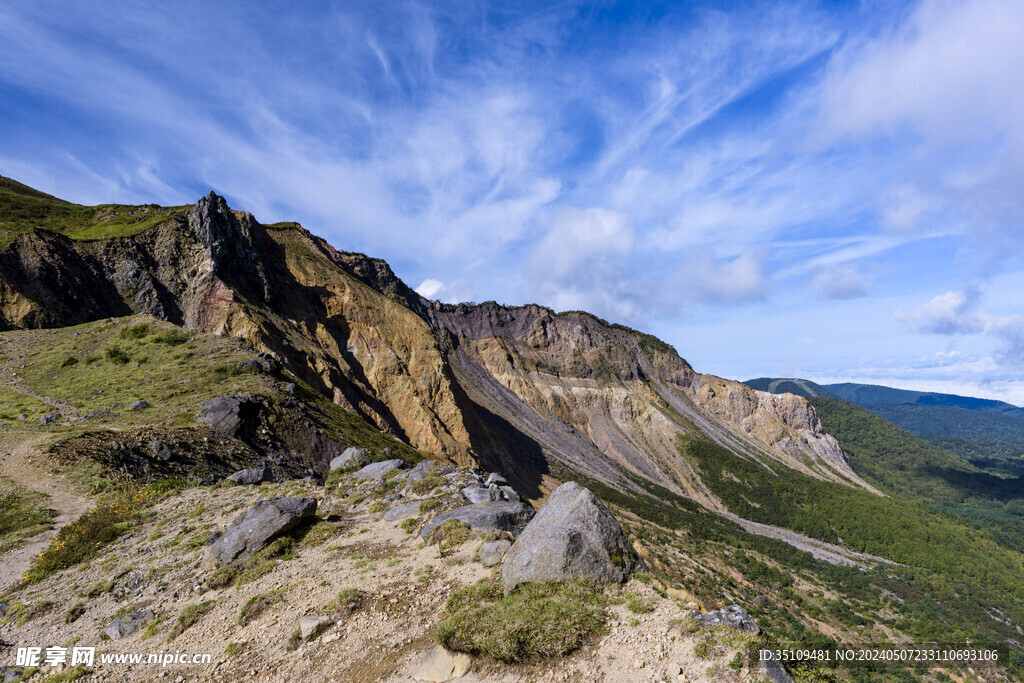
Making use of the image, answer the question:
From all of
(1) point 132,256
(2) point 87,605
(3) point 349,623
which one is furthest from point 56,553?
(1) point 132,256

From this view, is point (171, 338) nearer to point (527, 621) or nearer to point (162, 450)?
point (162, 450)

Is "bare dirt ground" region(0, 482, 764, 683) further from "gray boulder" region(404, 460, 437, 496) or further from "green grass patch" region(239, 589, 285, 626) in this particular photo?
"gray boulder" region(404, 460, 437, 496)

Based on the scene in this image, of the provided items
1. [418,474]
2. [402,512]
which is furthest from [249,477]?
[402,512]

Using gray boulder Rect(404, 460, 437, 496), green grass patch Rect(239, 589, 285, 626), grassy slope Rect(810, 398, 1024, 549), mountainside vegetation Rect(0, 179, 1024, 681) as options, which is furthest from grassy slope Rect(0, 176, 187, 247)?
grassy slope Rect(810, 398, 1024, 549)

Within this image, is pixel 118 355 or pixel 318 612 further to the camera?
pixel 118 355

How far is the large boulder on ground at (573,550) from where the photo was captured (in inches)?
390

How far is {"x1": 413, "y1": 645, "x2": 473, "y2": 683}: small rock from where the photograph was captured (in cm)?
809

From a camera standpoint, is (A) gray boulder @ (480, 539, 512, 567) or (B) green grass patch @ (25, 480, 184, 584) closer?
(A) gray boulder @ (480, 539, 512, 567)

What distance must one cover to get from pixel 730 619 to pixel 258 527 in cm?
1330

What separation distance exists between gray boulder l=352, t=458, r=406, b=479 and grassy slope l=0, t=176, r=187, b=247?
5370 cm

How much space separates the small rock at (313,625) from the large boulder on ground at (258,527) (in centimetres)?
409

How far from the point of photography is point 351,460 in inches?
858

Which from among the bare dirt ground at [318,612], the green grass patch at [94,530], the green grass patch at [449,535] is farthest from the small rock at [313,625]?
the green grass patch at [94,530]

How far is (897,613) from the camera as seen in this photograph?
6738 centimetres
